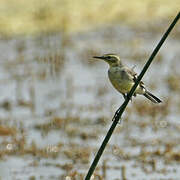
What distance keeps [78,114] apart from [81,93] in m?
1.11

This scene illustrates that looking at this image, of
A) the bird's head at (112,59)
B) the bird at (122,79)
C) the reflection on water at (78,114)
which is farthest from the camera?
the reflection on water at (78,114)

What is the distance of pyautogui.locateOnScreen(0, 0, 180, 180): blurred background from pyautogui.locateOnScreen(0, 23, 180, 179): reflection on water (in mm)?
15

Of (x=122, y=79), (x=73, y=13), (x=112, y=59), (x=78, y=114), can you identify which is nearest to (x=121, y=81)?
(x=122, y=79)

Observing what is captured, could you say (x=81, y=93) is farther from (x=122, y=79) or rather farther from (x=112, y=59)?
(x=122, y=79)

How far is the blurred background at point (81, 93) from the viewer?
305 inches

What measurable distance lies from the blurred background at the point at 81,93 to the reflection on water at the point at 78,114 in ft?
0.05

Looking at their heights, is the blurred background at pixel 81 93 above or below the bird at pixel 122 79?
below

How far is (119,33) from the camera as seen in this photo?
1513cm

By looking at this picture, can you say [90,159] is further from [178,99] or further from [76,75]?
[76,75]

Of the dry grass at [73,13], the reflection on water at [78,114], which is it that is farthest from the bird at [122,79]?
the dry grass at [73,13]

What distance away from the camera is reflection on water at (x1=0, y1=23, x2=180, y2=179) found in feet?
25.0

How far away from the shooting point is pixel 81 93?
1077cm

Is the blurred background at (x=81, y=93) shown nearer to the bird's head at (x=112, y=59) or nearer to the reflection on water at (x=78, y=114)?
the reflection on water at (x=78, y=114)

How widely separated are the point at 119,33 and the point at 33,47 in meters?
2.48
